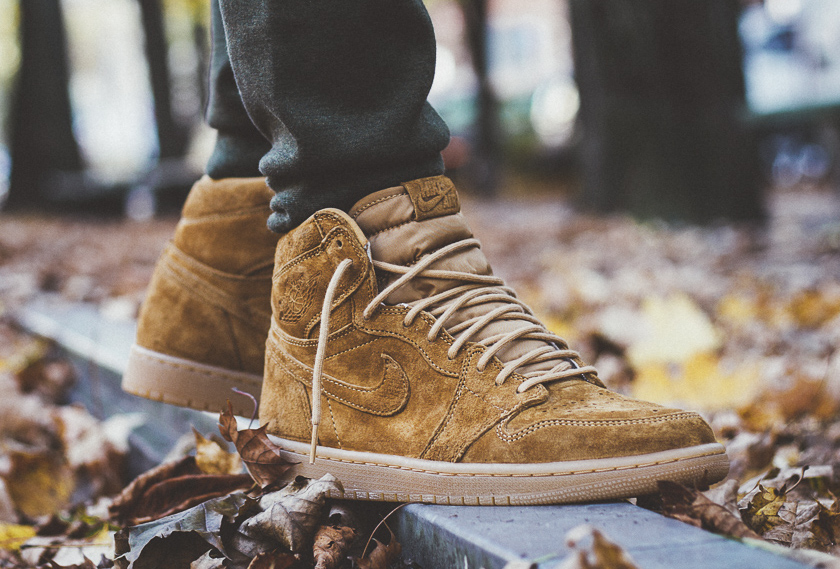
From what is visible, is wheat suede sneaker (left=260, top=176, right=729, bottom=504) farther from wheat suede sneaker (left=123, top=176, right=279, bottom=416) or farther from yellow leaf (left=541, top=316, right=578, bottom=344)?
yellow leaf (left=541, top=316, right=578, bottom=344)

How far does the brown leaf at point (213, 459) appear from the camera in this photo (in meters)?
1.55

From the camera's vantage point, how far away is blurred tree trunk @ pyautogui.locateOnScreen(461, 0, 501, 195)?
16.5m

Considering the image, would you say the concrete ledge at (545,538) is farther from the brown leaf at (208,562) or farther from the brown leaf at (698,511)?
the brown leaf at (208,562)

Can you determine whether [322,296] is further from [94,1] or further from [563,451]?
[94,1]

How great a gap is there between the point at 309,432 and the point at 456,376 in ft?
1.00

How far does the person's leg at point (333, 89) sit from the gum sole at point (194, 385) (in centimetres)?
49

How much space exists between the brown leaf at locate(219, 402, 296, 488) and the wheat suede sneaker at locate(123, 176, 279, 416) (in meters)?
0.41

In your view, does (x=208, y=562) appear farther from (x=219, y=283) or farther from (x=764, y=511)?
(x=764, y=511)

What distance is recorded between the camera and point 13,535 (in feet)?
5.02

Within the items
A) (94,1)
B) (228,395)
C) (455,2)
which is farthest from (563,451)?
(94,1)

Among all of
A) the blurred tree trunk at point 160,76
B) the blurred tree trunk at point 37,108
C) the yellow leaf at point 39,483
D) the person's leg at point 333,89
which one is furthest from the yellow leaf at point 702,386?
the blurred tree trunk at point 160,76

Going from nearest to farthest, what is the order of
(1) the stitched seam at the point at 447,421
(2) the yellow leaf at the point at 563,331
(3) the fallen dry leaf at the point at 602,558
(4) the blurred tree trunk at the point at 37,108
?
(3) the fallen dry leaf at the point at 602,558, (1) the stitched seam at the point at 447,421, (2) the yellow leaf at the point at 563,331, (4) the blurred tree trunk at the point at 37,108

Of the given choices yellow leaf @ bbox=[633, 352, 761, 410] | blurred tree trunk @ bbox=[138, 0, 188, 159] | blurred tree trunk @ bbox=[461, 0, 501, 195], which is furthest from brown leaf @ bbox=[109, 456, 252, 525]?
blurred tree trunk @ bbox=[461, 0, 501, 195]

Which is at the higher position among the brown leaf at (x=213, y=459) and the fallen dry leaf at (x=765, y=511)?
the fallen dry leaf at (x=765, y=511)
